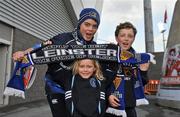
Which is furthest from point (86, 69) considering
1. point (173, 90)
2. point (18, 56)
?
point (173, 90)

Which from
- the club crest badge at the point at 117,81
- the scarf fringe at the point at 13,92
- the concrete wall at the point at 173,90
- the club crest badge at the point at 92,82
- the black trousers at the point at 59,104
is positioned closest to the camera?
the club crest badge at the point at 92,82

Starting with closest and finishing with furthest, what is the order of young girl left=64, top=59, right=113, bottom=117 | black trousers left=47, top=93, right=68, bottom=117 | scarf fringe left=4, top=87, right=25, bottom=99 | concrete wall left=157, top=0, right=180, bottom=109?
young girl left=64, top=59, right=113, bottom=117 → black trousers left=47, top=93, right=68, bottom=117 → scarf fringe left=4, top=87, right=25, bottom=99 → concrete wall left=157, top=0, right=180, bottom=109

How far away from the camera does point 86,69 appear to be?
12.3ft

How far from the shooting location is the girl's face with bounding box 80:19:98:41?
4.00 m

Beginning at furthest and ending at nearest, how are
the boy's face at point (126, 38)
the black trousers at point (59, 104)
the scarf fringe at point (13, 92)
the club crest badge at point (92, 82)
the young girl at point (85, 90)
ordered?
1. the boy's face at point (126, 38)
2. the scarf fringe at point (13, 92)
3. the black trousers at point (59, 104)
4. the club crest badge at point (92, 82)
5. the young girl at point (85, 90)

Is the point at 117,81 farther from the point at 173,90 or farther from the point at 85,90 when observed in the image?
the point at 173,90

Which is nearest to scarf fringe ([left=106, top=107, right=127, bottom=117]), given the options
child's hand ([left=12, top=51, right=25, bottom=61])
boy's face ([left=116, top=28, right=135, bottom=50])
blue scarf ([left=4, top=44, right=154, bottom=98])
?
blue scarf ([left=4, top=44, right=154, bottom=98])

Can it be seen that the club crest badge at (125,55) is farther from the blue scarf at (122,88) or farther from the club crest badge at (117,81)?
the club crest badge at (117,81)

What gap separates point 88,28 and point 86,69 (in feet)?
1.58

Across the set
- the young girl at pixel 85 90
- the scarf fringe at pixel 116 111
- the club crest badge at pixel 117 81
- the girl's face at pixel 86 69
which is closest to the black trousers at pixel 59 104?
the young girl at pixel 85 90

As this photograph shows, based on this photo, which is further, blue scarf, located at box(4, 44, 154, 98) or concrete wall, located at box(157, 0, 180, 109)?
concrete wall, located at box(157, 0, 180, 109)

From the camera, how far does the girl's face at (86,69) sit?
375cm

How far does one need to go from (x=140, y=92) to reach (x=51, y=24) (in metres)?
16.2

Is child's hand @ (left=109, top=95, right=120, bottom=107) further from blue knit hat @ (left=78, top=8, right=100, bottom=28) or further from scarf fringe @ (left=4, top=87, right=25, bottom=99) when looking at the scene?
scarf fringe @ (left=4, top=87, right=25, bottom=99)
